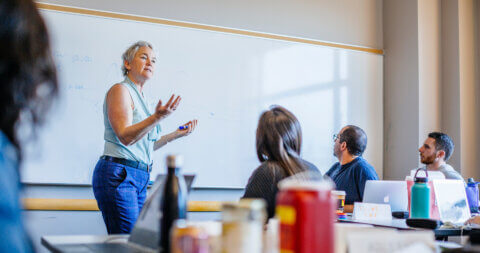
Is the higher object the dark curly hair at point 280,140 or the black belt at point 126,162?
the dark curly hair at point 280,140

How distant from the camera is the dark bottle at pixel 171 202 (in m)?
1.01

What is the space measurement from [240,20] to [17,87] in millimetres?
3242

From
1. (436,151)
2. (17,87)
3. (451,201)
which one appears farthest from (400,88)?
Answer: (17,87)

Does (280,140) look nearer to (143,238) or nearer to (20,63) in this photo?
(143,238)

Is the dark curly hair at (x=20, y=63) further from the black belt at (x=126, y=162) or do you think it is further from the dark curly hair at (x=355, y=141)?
the dark curly hair at (x=355, y=141)

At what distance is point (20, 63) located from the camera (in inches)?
29.0

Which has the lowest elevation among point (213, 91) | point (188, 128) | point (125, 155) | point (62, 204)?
point (62, 204)

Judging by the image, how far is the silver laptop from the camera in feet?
8.44

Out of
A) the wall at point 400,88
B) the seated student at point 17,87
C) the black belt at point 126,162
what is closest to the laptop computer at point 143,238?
the seated student at point 17,87

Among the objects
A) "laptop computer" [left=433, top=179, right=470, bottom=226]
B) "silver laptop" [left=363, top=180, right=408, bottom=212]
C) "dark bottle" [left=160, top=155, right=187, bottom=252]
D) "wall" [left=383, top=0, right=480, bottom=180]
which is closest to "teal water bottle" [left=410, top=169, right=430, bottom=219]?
"laptop computer" [left=433, top=179, right=470, bottom=226]

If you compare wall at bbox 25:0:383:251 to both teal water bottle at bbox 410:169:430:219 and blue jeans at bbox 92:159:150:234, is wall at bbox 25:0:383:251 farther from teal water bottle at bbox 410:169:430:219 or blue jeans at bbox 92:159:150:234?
teal water bottle at bbox 410:169:430:219

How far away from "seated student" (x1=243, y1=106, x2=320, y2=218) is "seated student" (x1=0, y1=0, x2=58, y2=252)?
1134mm

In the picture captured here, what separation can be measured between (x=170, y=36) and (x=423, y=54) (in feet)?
7.01

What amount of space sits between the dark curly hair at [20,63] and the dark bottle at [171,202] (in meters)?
0.32
